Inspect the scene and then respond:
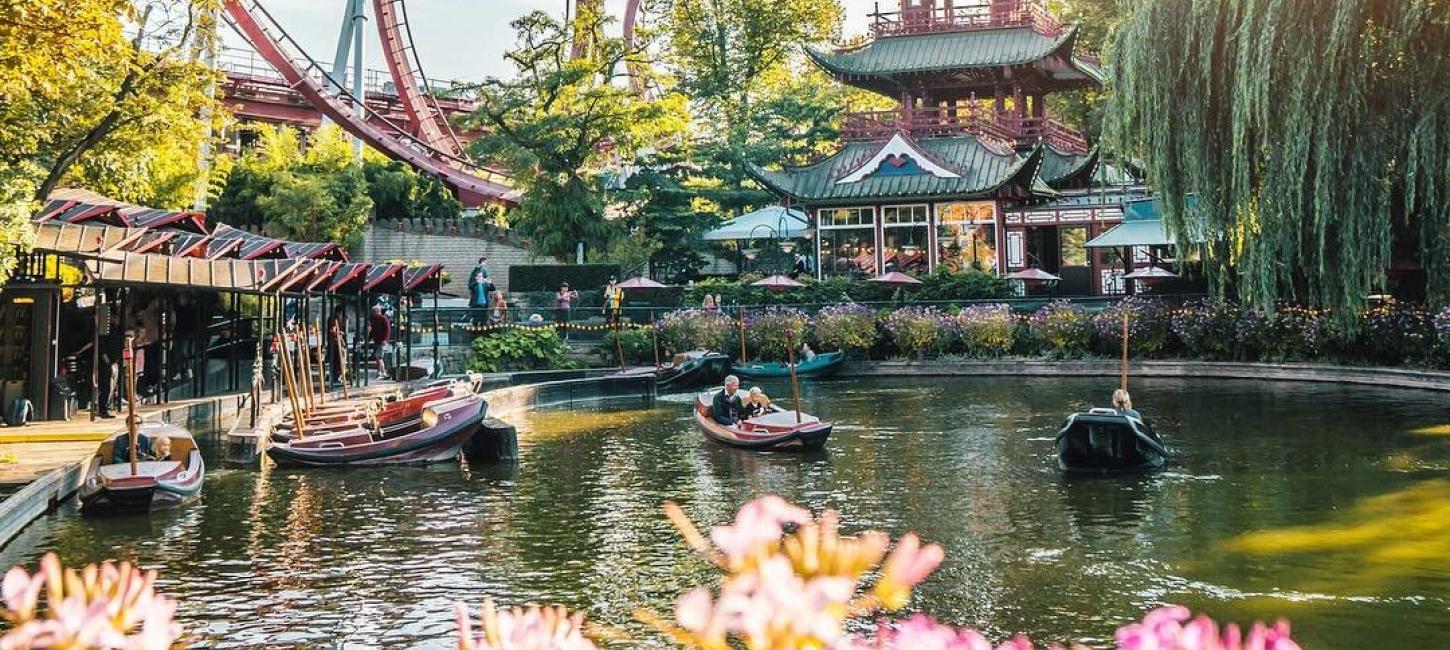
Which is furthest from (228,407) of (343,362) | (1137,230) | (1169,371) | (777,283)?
(1137,230)

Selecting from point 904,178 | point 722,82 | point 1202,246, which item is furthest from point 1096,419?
point 722,82

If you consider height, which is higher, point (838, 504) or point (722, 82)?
point (722, 82)

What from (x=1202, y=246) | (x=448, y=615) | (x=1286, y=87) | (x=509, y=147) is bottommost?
(x=448, y=615)

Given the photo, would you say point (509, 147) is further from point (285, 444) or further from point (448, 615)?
point (448, 615)

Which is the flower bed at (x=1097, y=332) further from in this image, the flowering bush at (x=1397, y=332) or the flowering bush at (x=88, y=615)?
the flowering bush at (x=88, y=615)

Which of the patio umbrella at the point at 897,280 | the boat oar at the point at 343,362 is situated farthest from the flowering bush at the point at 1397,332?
the boat oar at the point at 343,362

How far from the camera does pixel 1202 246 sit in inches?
1005

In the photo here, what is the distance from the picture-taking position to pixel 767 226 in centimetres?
4738

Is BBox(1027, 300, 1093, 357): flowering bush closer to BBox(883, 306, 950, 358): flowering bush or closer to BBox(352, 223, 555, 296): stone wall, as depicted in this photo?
BBox(883, 306, 950, 358): flowering bush

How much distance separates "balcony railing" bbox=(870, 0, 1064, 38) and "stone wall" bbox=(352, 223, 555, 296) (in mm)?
16581

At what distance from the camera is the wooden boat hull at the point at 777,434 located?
69.7ft

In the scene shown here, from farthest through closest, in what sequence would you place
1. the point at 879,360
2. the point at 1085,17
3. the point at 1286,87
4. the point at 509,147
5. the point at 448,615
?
1. the point at 1085,17
2. the point at 509,147
3. the point at 879,360
4. the point at 1286,87
5. the point at 448,615

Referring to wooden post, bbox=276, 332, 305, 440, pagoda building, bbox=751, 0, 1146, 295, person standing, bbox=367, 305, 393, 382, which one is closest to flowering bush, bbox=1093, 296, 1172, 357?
pagoda building, bbox=751, 0, 1146, 295

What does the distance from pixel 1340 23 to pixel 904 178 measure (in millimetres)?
26091
